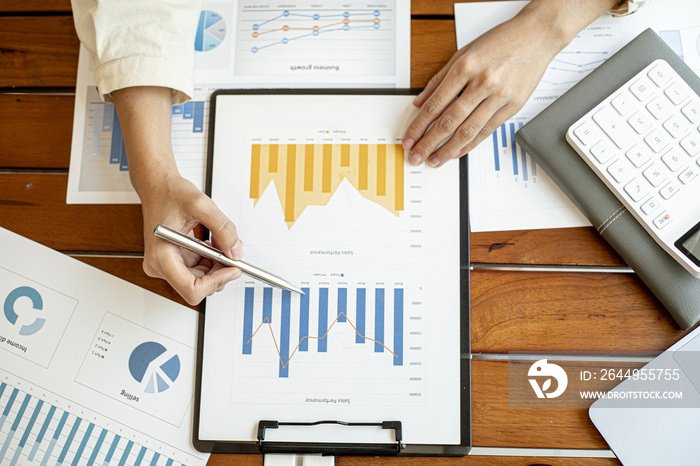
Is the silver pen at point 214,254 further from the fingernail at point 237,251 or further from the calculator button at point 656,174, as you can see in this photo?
the calculator button at point 656,174

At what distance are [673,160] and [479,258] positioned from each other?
0.28 metres

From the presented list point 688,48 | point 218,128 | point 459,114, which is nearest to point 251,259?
point 218,128

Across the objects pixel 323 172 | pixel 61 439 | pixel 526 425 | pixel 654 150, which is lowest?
pixel 61 439

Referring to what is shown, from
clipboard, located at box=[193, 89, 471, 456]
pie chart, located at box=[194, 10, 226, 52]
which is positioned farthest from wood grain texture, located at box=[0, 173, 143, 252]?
pie chart, located at box=[194, 10, 226, 52]

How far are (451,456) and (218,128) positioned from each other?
560 millimetres

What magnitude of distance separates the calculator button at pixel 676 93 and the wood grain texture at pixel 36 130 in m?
0.86

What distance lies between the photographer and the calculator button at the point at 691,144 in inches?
24.6

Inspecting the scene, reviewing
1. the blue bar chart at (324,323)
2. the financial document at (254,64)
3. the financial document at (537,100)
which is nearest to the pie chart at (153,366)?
the blue bar chart at (324,323)

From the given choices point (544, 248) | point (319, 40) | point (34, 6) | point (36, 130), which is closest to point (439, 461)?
point (544, 248)

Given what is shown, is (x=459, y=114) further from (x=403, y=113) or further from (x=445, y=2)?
(x=445, y=2)

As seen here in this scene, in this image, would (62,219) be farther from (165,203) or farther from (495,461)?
(495,461)

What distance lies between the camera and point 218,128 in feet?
2.31

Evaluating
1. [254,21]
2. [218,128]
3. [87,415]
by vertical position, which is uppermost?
[254,21]

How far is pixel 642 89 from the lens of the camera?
64cm
